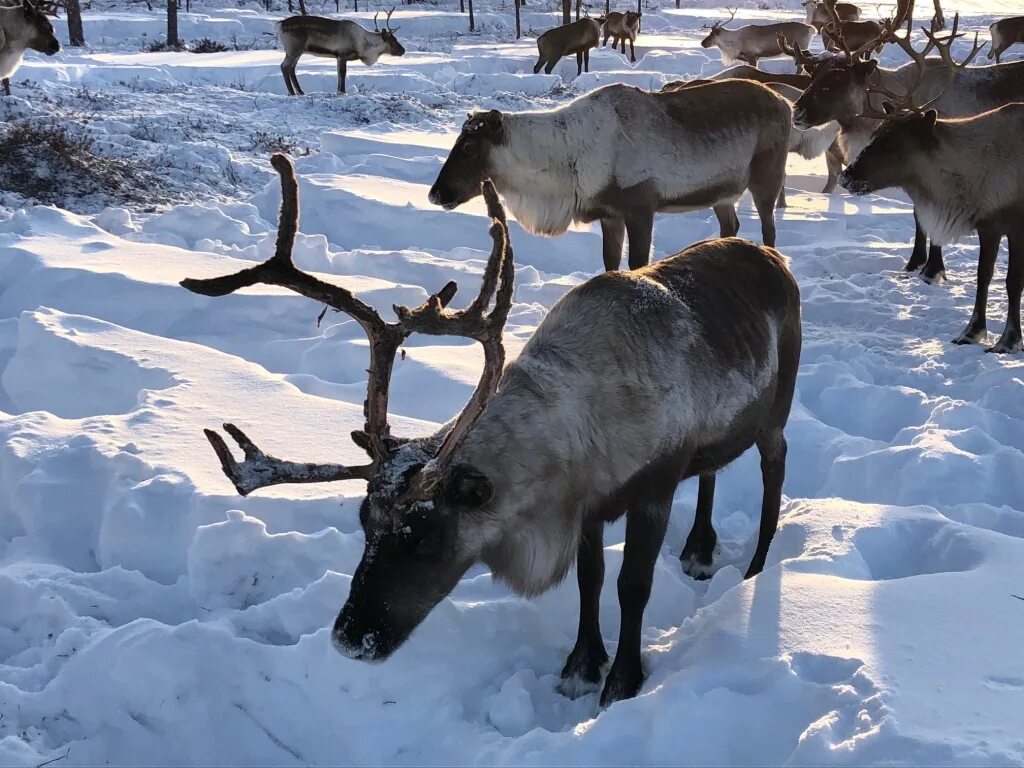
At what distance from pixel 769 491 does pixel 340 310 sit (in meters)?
1.69

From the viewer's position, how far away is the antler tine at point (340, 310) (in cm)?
216

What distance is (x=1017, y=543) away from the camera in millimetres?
2809

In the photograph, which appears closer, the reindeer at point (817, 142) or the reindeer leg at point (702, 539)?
the reindeer leg at point (702, 539)

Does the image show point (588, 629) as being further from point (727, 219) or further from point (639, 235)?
point (727, 219)

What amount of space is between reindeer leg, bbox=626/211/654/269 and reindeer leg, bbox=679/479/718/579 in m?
2.83

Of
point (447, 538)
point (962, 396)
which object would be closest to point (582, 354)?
point (447, 538)

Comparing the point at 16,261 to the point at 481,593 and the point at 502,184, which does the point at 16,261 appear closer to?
the point at 502,184

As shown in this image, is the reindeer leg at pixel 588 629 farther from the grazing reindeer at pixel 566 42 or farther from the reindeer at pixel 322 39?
the grazing reindeer at pixel 566 42

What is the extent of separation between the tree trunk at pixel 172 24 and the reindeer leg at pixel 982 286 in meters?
19.8

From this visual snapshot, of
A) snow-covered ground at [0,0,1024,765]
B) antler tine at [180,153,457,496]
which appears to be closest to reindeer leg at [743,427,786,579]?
snow-covered ground at [0,0,1024,765]

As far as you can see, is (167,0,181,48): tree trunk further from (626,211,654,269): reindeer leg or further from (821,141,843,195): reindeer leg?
(626,211,654,269): reindeer leg

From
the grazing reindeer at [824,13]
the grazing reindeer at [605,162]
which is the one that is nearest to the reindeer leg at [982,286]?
the grazing reindeer at [605,162]

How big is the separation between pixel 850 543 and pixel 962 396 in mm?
2218

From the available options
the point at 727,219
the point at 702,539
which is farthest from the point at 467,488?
the point at 727,219
